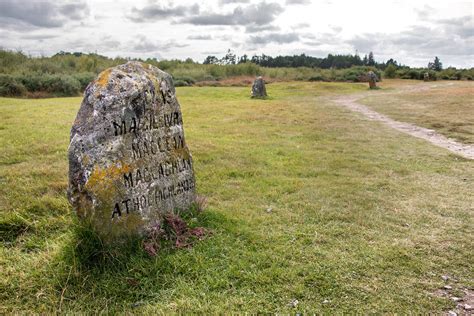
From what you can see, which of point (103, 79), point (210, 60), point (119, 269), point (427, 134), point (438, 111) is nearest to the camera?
point (119, 269)

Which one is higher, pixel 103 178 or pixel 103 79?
pixel 103 79

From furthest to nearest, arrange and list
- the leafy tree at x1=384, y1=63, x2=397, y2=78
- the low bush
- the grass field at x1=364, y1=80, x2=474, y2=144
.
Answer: the leafy tree at x1=384, y1=63, x2=397, y2=78, the low bush, the grass field at x1=364, y1=80, x2=474, y2=144

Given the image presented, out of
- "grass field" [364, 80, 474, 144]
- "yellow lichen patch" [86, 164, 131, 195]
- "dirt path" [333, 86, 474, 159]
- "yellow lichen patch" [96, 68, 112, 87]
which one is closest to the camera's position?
"yellow lichen patch" [86, 164, 131, 195]

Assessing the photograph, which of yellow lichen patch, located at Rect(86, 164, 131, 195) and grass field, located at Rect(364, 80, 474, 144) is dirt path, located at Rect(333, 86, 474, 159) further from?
yellow lichen patch, located at Rect(86, 164, 131, 195)

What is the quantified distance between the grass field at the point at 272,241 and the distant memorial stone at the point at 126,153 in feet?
1.57

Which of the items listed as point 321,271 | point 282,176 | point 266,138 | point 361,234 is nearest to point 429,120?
point 266,138

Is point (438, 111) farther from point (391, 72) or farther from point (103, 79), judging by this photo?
point (391, 72)

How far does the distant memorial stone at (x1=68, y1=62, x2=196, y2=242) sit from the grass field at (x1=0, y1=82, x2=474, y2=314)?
48 cm

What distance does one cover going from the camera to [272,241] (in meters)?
6.18

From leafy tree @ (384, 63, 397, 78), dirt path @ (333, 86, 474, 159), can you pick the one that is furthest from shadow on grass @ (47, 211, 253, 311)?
leafy tree @ (384, 63, 397, 78)

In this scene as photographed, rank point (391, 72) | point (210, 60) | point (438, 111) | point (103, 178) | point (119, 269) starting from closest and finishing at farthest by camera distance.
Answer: point (119, 269) < point (103, 178) < point (438, 111) < point (391, 72) < point (210, 60)

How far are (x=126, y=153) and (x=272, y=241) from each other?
2567 mm

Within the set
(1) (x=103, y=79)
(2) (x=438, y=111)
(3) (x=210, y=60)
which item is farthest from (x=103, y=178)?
(3) (x=210, y=60)

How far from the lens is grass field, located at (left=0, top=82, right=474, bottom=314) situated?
4766 millimetres
